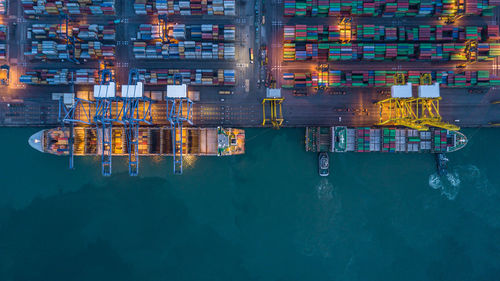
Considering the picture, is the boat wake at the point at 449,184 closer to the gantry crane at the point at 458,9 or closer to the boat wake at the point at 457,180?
the boat wake at the point at 457,180

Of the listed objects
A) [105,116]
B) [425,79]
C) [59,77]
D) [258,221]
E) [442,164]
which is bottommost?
[258,221]

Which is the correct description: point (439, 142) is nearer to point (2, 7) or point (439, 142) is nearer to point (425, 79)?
point (425, 79)

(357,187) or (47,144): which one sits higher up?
(47,144)

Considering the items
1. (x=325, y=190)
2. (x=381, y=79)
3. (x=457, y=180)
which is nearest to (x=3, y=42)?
(x=325, y=190)

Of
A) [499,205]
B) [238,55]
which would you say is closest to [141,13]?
[238,55]

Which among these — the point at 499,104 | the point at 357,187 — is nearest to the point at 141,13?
the point at 357,187

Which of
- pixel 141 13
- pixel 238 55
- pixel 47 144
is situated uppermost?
pixel 141 13

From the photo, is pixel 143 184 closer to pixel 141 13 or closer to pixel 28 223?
pixel 28 223
